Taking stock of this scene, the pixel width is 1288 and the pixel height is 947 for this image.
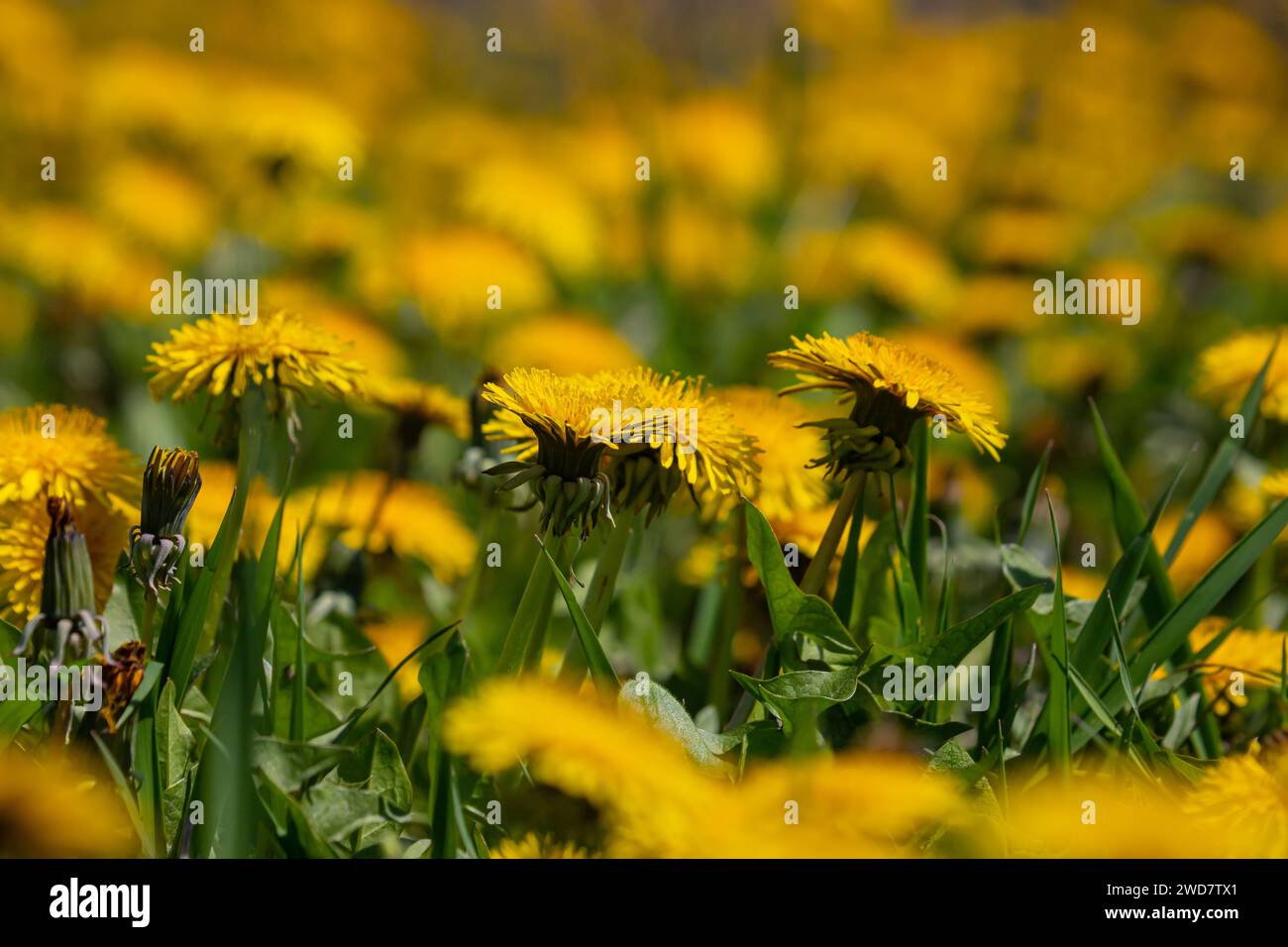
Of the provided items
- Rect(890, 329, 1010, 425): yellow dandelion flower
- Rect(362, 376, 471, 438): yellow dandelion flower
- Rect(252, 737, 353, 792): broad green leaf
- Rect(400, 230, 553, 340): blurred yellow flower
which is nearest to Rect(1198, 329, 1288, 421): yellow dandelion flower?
Rect(890, 329, 1010, 425): yellow dandelion flower

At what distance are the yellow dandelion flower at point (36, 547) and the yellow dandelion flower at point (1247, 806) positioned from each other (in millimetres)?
1187

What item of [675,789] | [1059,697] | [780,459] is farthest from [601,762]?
[780,459]

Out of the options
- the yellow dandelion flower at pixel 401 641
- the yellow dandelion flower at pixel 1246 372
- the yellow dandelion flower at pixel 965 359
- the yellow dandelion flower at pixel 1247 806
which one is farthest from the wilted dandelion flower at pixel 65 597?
the yellow dandelion flower at pixel 965 359

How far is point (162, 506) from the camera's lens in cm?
133

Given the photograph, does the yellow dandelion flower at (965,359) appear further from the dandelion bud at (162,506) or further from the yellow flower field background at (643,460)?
the dandelion bud at (162,506)

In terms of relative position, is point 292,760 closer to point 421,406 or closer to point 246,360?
point 246,360

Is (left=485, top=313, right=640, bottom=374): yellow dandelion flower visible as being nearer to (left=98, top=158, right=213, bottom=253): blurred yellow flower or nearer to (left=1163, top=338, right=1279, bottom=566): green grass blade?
(left=98, top=158, right=213, bottom=253): blurred yellow flower

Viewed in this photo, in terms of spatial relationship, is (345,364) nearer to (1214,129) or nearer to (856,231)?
(856,231)

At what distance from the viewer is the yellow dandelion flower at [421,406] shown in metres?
1.90

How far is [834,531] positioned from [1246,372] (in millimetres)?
905

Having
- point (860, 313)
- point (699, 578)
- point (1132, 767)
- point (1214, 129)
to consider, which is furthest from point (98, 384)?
point (1214, 129)

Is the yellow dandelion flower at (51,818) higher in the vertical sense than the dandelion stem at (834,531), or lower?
lower

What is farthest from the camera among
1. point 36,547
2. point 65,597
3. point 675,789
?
point 36,547

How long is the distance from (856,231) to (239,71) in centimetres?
190
